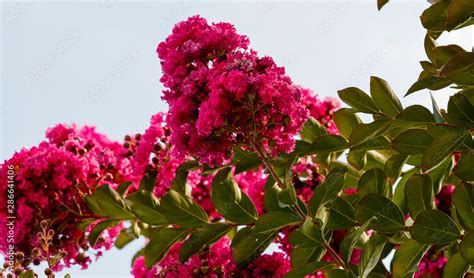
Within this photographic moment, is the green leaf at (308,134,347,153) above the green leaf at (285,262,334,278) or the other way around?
above

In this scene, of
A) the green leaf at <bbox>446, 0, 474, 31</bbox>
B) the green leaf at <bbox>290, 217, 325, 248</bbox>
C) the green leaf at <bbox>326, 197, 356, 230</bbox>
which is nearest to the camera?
the green leaf at <bbox>446, 0, 474, 31</bbox>

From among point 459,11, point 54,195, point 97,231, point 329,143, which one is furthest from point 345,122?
point 54,195

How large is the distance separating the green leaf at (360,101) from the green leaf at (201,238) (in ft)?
2.08

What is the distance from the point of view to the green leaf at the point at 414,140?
1.82 metres

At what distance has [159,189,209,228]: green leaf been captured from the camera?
227 centimetres

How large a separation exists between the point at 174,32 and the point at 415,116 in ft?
2.64

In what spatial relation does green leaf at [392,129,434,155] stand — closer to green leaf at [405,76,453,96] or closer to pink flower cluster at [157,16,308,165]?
green leaf at [405,76,453,96]

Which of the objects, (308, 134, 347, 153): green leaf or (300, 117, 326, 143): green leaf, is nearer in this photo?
(308, 134, 347, 153): green leaf

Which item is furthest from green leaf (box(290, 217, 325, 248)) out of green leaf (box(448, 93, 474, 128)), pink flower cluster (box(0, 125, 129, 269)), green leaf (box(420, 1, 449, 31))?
pink flower cluster (box(0, 125, 129, 269))

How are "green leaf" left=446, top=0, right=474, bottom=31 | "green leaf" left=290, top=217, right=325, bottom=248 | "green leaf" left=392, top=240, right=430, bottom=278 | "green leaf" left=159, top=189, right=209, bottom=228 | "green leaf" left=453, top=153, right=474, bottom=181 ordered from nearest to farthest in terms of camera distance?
"green leaf" left=446, top=0, right=474, bottom=31, "green leaf" left=453, top=153, right=474, bottom=181, "green leaf" left=392, top=240, right=430, bottom=278, "green leaf" left=290, top=217, right=325, bottom=248, "green leaf" left=159, top=189, right=209, bottom=228

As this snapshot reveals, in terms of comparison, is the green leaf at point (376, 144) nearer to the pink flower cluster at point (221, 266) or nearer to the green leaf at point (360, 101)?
the green leaf at point (360, 101)

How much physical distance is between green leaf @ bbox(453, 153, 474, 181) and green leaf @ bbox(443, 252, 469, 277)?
0.23m

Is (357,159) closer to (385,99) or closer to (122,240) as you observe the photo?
(385,99)

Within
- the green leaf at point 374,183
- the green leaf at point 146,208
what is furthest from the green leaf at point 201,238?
the green leaf at point 374,183
